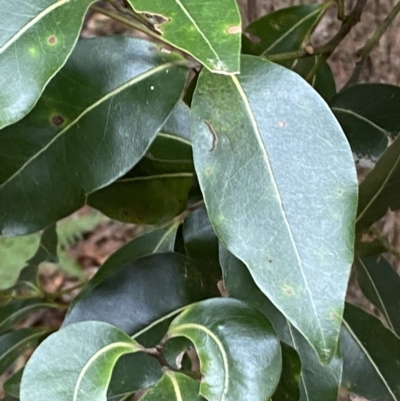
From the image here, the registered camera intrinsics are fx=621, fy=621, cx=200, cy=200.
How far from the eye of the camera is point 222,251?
19.5 inches

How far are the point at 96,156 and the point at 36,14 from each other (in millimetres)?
126

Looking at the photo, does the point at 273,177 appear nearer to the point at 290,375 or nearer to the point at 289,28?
the point at 290,375

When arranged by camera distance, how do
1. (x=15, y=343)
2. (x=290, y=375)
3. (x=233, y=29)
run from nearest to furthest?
(x=233, y=29) < (x=290, y=375) < (x=15, y=343)

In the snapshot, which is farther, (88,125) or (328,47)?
(328,47)

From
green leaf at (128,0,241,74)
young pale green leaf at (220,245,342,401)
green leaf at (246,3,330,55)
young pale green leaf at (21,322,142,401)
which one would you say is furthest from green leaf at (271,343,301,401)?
green leaf at (246,3,330,55)

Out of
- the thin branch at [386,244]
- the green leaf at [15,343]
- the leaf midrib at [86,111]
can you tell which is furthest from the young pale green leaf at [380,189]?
the green leaf at [15,343]

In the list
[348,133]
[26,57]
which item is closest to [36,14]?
[26,57]

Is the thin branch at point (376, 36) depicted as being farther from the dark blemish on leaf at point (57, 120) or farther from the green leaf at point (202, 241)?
the dark blemish on leaf at point (57, 120)

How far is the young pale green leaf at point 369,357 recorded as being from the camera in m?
0.64

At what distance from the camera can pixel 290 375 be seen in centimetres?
48

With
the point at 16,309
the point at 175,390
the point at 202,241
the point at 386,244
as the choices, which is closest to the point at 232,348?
the point at 175,390

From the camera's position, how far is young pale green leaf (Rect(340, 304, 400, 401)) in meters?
0.64

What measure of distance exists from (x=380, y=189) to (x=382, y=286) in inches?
10.4

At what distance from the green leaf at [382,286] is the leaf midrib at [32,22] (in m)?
0.51
